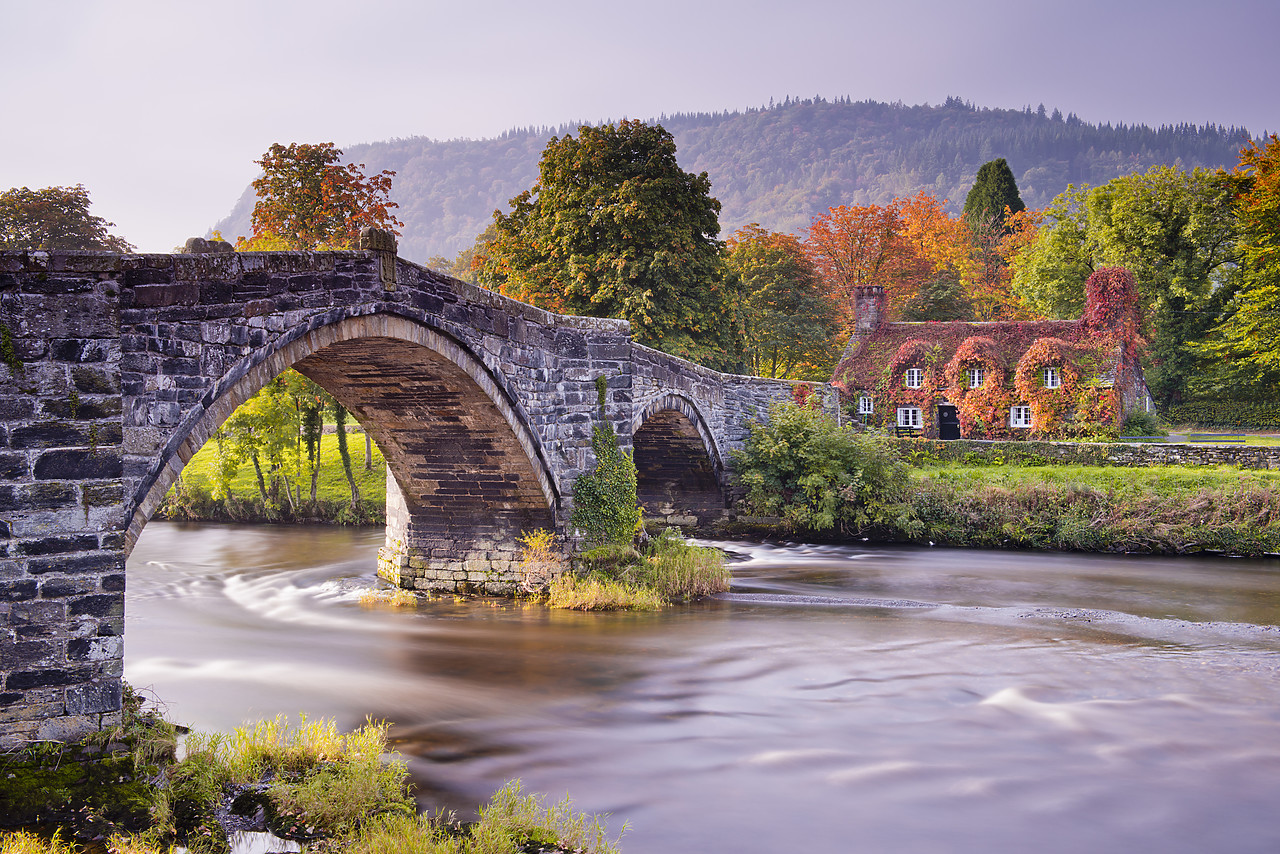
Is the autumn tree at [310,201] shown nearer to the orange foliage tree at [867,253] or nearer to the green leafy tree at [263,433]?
the green leafy tree at [263,433]

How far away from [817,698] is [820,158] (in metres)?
134

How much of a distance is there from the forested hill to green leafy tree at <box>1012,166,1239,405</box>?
70.7 metres

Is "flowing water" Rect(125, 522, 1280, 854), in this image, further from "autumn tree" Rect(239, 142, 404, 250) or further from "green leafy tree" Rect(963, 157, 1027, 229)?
"green leafy tree" Rect(963, 157, 1027, 229)

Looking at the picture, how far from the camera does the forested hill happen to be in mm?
118625

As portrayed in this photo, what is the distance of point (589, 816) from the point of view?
646 centimetres

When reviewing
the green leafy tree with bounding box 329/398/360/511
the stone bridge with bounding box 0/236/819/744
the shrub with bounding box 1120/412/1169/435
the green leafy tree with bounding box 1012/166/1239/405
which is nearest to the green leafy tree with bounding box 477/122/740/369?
the green leafy tree with bounding box 329/398/360/511

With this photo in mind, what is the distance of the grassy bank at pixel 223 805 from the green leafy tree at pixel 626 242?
666 inches

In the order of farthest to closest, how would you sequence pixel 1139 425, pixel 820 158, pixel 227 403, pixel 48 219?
pixel 820 158
pixel 1139 425
pixel 48 219
pixel 227 403

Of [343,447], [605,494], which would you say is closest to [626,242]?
[343,447]

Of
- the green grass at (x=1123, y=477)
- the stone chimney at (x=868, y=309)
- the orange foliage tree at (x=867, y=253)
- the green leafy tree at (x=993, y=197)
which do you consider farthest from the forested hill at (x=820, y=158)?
the green grass at (x=1123, y=477)

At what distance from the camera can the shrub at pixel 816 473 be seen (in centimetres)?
1903

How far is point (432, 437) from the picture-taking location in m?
12.5

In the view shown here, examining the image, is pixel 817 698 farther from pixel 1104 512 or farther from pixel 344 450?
pixel 344 450

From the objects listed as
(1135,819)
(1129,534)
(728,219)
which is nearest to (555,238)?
(1129,534)
